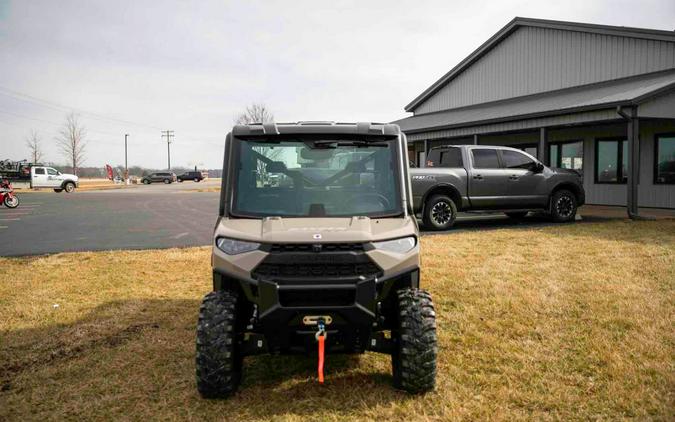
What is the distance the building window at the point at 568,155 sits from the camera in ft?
61.6

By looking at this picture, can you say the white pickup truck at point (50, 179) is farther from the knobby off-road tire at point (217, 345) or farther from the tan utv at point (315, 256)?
the knobby off-road tire at point (217, 345)

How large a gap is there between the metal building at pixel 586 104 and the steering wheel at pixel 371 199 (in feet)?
40.1

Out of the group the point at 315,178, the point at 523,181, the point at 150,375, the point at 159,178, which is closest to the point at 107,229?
the point at 150,375

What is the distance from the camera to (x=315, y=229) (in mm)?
3301

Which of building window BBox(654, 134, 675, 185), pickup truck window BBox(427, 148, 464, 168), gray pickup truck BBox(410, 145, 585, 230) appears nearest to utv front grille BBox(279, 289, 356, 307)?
gray pickup truck BBox(410, 145, 585, 230)

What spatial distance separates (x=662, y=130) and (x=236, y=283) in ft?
55.7

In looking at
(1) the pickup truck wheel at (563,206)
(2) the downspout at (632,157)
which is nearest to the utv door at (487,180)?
(1) the pickup truck wheel at (563,206)

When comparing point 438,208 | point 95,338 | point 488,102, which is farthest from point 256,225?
point 488,102

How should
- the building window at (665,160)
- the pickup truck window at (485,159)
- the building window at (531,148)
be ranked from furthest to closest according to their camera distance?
the building window at (531,148), the building window at (665,160), the pickup truck window at (485,159)

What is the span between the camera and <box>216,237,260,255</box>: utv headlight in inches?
130

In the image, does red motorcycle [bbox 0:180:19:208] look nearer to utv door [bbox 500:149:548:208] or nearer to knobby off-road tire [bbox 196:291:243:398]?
utv door [bbox 500:149:548:208]

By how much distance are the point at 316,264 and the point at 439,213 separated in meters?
9.07

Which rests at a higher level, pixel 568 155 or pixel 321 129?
pixel 568 155

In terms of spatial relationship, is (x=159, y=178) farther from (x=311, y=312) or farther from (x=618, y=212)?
(x=311, y=312)
